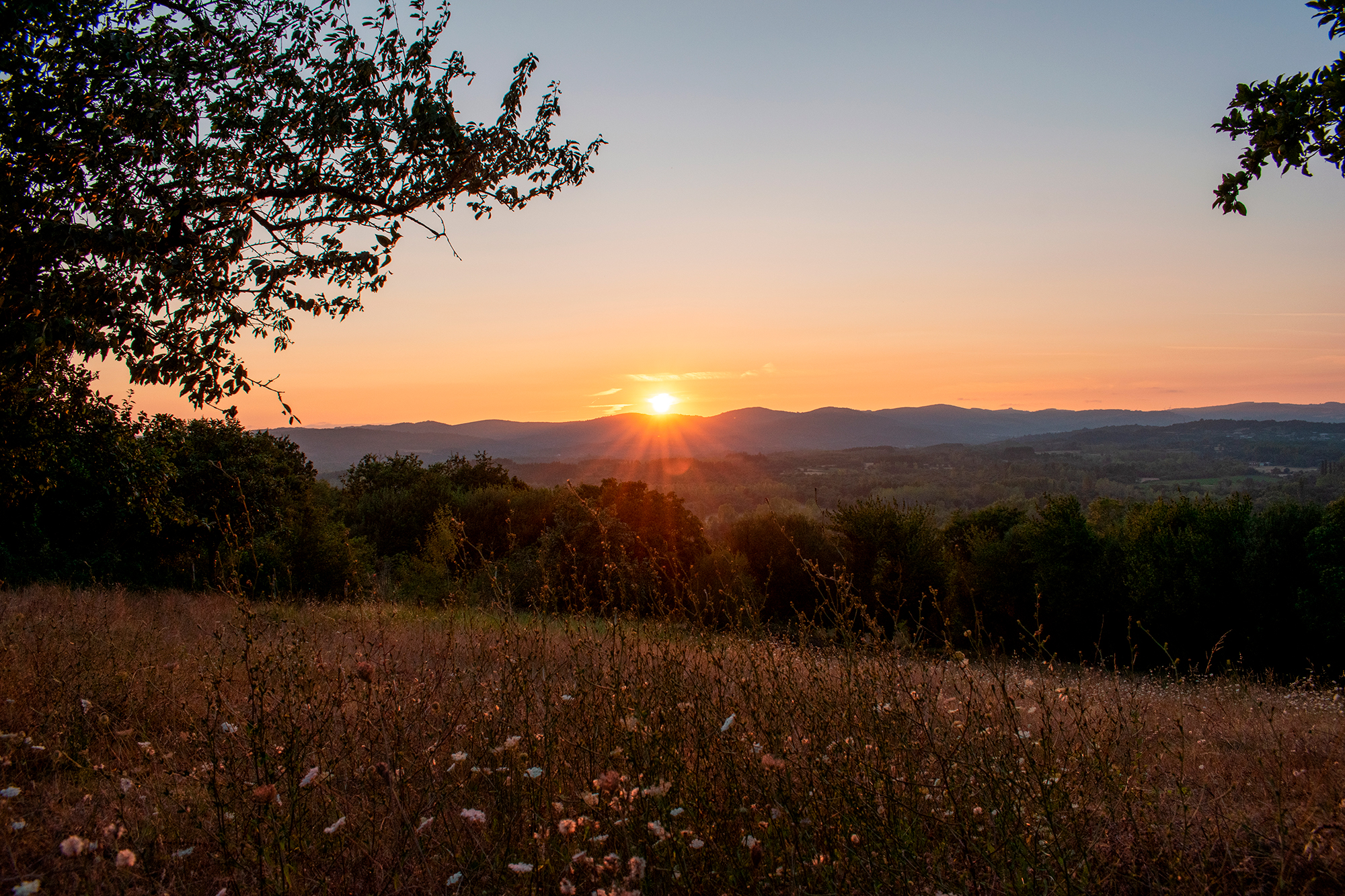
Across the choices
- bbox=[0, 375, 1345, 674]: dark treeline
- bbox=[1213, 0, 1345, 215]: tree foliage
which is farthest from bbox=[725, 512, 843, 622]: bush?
bbox=[1213, 0, 1345, 215]: tree foliage

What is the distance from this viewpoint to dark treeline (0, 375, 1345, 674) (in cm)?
1812

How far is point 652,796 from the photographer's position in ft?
8.98

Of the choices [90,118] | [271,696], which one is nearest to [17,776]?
[271,696]

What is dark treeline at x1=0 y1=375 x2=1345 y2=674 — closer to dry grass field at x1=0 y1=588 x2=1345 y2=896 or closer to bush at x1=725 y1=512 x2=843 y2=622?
bush at x1=725 y1=512 x2=843 y2=622

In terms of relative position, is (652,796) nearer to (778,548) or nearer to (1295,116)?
(1295,116)

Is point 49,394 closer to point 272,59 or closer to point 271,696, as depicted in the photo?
point 272,59

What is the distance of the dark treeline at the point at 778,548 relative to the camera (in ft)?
59.5

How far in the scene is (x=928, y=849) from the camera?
2705 mm

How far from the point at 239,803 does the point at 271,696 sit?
1432mm

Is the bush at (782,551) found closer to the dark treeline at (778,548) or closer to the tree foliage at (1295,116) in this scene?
the dark treeline at (778,548)

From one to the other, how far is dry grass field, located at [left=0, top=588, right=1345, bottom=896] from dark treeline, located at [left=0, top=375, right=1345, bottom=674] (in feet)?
24.5

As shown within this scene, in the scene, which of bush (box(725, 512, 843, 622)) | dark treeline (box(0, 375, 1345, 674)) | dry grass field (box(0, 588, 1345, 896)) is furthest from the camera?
bush (box(725, 512, 843, 622))

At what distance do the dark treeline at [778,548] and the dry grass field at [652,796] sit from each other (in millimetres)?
7464

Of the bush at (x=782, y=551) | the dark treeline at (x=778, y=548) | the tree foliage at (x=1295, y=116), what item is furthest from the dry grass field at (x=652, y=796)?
the bush at (x=782, y=551)
